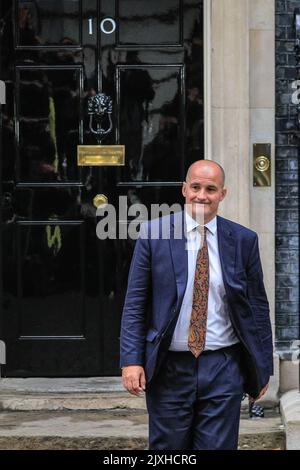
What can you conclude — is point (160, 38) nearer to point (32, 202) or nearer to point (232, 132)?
point (232, 132)

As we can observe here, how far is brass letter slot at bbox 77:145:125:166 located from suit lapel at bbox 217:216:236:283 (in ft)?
8.78

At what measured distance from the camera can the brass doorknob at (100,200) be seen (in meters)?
7.29

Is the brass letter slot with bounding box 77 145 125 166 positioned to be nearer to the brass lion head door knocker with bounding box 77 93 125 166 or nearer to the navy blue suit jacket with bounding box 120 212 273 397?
the brass lion head door knocker with bounding box 77 93 125 166

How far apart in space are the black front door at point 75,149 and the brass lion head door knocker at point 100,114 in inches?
1.7

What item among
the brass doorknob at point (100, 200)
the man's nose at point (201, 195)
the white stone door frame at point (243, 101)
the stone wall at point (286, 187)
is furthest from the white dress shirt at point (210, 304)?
the brass doorknob at point (100, 200)

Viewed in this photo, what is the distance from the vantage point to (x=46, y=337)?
7.34 meters

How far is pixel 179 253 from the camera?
4.57 metres

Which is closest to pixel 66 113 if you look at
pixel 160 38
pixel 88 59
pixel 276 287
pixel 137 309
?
pixel 88 59

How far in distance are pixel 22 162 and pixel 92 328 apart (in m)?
1.31

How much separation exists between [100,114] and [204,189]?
284cm

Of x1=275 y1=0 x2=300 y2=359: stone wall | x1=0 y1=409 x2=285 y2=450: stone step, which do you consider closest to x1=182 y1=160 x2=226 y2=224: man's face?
x1=0 y1=409 x2=285 y2=450: stone step

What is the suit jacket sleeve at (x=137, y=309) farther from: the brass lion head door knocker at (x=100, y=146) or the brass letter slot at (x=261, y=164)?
the brass lion head door knocker at (x=100, y=146)

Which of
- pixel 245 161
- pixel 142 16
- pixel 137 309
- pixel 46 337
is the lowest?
pixel 46 337

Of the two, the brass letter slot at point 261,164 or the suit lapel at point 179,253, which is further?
the brass letter slot at point 261,164
